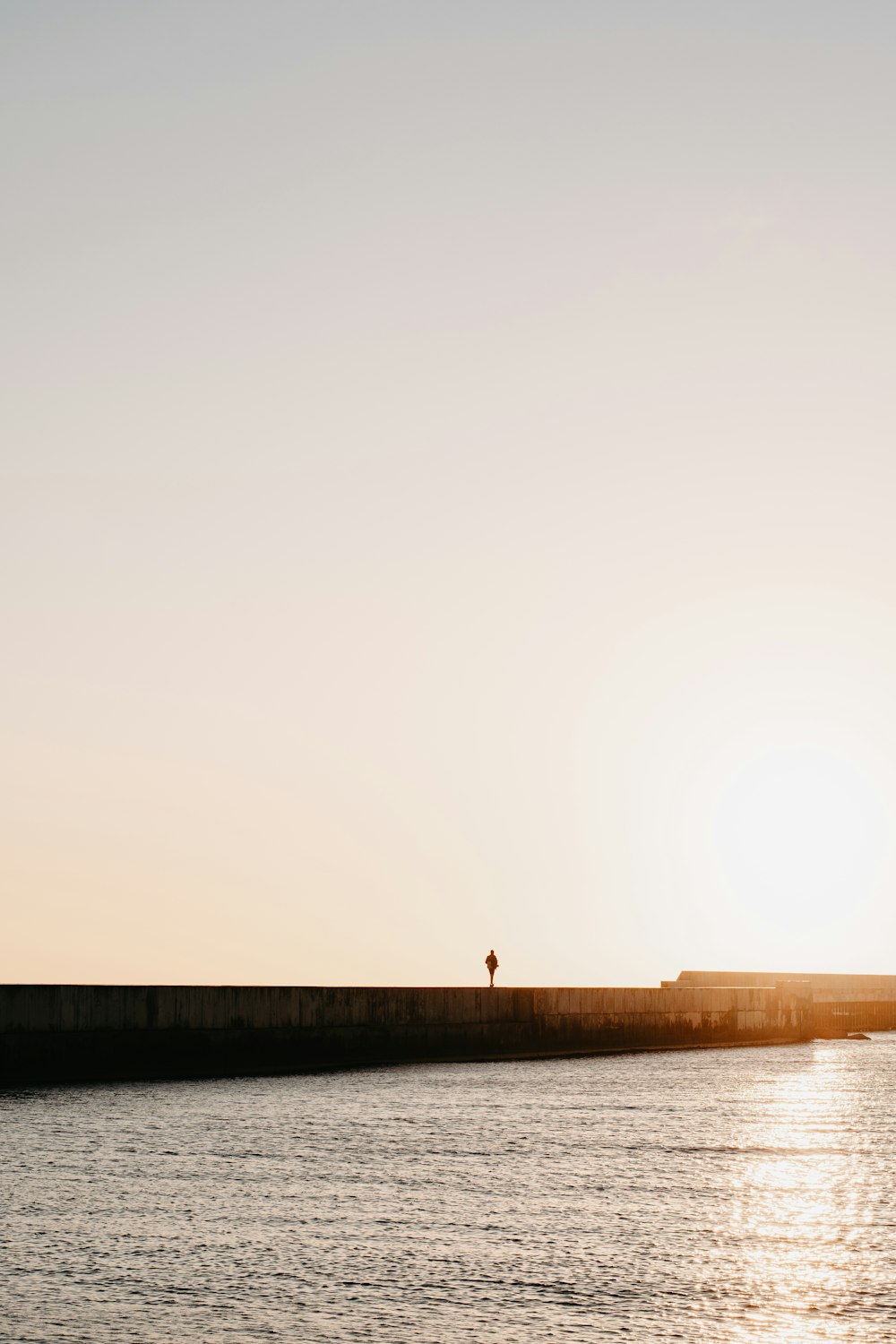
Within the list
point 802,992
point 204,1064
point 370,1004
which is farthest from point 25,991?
point 802,992

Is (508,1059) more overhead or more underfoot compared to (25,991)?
more underfoot

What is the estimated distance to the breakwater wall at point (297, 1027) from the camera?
26.0 meters

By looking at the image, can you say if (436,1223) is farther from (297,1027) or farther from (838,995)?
(838,995)

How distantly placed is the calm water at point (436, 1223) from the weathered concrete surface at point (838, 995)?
42534 mm

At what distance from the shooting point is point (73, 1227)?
10836 mm

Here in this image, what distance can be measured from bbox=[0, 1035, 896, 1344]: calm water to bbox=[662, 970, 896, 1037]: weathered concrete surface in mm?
42534

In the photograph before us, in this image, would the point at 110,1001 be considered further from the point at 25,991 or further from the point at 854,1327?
the point at 854,1327

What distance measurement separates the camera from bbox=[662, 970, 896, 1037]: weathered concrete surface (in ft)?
221

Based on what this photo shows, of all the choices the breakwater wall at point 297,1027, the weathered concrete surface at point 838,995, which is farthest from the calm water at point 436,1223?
the weathered concrete surface at point 838,995

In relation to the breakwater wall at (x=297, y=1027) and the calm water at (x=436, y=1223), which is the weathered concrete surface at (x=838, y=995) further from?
the calm water at (x=436, y=1223)

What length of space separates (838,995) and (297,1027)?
60.2 meters

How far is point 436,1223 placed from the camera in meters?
11.3

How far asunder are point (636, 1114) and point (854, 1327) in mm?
13558

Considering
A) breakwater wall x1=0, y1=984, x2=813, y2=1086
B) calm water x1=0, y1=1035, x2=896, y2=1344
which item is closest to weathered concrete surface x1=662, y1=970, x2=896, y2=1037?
breakwater wall x1=0, y1=984, x2=813, y2=1086
